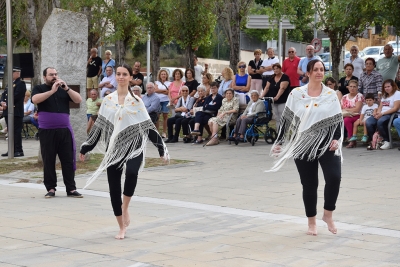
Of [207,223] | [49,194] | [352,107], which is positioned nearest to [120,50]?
[352,107]

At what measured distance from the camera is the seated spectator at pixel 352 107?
17234 millimetres

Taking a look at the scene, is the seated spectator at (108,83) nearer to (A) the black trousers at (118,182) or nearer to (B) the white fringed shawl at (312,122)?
(A) the black trousers at (118,182)

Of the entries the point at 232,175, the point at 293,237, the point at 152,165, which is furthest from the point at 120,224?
the point at 152,165

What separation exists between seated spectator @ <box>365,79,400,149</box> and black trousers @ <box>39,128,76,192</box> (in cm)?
766

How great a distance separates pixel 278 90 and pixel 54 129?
8.33 m

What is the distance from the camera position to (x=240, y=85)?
19578 millimetres

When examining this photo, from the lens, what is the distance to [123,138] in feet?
27.3

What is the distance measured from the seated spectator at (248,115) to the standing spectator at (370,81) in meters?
2.35

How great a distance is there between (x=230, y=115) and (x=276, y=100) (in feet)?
3.79

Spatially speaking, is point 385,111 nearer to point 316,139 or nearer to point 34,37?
point 316,139

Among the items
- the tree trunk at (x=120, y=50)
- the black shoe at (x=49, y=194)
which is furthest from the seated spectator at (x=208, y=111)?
the tree trunk at (x=120, y=50)

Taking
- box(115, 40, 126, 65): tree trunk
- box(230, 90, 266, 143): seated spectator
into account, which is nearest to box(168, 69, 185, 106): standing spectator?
box(230, 90, 266, 143): seated spectator

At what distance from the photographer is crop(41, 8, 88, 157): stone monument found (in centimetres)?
1487

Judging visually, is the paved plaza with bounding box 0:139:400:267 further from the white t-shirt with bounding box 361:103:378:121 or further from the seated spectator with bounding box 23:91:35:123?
the seated spectator with bounding box 23:91:35:123
